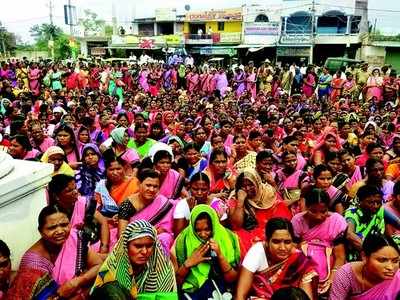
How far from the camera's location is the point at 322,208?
10.6 ft

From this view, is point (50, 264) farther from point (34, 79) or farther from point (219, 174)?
point (34, 79)

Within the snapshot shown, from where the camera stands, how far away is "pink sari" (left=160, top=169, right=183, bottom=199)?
4.23 metres

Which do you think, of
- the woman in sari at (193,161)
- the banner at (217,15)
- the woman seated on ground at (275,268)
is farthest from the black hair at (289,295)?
the banner at (217,15)

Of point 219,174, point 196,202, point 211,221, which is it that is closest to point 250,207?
point 196,202

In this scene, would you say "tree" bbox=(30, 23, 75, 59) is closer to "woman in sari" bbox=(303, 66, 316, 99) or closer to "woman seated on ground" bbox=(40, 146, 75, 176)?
"woman in sari" bbox=(303, 66, 316, 99)

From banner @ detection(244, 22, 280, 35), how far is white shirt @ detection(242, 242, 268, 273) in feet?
99.4

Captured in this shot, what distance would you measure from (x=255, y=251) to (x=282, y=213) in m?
1.08

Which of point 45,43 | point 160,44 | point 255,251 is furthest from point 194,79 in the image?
point 45,43

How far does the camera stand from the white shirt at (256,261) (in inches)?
107

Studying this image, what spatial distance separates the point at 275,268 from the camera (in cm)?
272

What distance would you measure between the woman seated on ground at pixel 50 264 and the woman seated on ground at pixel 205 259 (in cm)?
61

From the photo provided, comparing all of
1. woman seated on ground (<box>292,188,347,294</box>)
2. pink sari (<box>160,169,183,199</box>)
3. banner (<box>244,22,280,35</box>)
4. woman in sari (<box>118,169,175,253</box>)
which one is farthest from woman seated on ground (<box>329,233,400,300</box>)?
banner (<box>244,22,280,35</box>)

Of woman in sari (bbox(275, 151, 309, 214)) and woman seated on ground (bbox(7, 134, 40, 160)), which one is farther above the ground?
woman seated on ground (bbox(7, 134, 40, 160))

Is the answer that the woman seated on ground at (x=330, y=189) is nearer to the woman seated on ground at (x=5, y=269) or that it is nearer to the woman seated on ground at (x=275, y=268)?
the woman seated on ground at (x=275, y=268)
